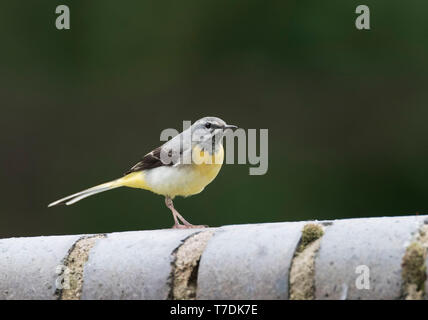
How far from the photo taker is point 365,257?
2023 millimetres

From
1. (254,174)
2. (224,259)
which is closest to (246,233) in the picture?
(224,259)

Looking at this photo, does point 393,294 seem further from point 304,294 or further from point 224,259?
point 224,259

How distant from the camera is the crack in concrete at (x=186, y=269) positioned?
2.28m

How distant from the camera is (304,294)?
210cm

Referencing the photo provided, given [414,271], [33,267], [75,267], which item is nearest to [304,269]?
[414,271]

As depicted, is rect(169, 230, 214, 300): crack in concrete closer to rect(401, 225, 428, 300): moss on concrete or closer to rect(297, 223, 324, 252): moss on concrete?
rect(297, 223, 324, 252): moss on concrete

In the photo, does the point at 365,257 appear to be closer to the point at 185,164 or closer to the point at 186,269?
the point at 186,269

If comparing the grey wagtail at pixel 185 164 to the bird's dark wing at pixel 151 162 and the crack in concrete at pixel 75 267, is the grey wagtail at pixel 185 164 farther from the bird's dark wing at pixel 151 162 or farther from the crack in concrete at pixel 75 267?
the crack in concrete at pixel 75 267

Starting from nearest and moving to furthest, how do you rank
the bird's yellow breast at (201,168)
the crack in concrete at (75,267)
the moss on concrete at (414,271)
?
the moss on concrete at (414,271) < the crack in concrete at (75,267) < the bird's yellow breast at (201,168)

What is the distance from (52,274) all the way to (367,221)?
1.04 meters

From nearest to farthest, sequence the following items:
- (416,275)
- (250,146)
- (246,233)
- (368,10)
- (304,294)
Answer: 1. (416,275)
2. (304,294)
3. (246,233)
4. (250,146)
5. (368,10)

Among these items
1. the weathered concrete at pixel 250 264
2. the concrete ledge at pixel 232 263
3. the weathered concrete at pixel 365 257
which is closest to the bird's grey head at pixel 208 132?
the concrete ledge at pixel 232 263

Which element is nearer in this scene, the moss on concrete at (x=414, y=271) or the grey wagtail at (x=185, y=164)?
the moss on concrete at (x=414, y=271)

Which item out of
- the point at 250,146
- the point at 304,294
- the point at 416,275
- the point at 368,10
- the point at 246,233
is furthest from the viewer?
the point at 368,10
